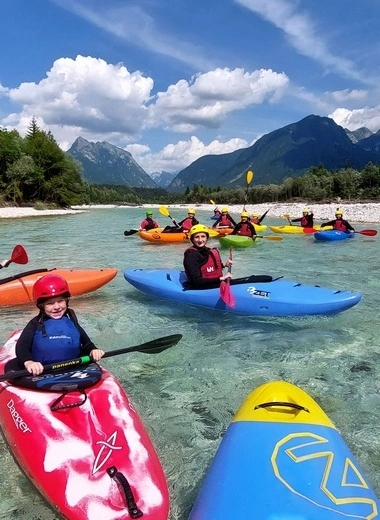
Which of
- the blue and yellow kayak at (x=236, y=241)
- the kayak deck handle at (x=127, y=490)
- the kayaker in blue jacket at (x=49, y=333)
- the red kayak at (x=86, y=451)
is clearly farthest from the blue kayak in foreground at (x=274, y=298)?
the blue and yellow kayak at (x=236, y=241)

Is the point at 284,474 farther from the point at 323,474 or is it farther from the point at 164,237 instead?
the point at 164,237

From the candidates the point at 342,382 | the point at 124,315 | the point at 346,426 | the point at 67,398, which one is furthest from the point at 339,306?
the point at 67,398

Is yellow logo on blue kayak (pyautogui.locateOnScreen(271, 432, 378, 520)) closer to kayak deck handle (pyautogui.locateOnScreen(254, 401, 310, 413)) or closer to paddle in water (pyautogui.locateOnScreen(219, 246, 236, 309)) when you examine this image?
kayak deck handle (pyautogui.locateOnScreen(254, 401, 310, 413))

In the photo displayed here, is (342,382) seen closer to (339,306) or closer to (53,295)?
(339,306)

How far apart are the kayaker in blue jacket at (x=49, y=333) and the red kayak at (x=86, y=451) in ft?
0.76

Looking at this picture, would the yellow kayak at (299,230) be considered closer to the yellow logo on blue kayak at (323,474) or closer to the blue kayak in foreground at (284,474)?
the blue kayak in foreground at (284,474)

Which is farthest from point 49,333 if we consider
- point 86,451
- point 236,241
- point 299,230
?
point 299,230

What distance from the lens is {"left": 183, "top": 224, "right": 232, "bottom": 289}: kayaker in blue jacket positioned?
18.7ft

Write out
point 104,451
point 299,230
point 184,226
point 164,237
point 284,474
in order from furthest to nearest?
point 299,230 < point 184,226 < point 164,237 < point 104,451 < point 284,474

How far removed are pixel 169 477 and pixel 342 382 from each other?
194cm

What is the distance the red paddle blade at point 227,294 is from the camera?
5.38 meters

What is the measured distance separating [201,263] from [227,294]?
2.17 ft

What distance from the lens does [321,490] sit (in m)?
1.86

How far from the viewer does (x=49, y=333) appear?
9.93ft
